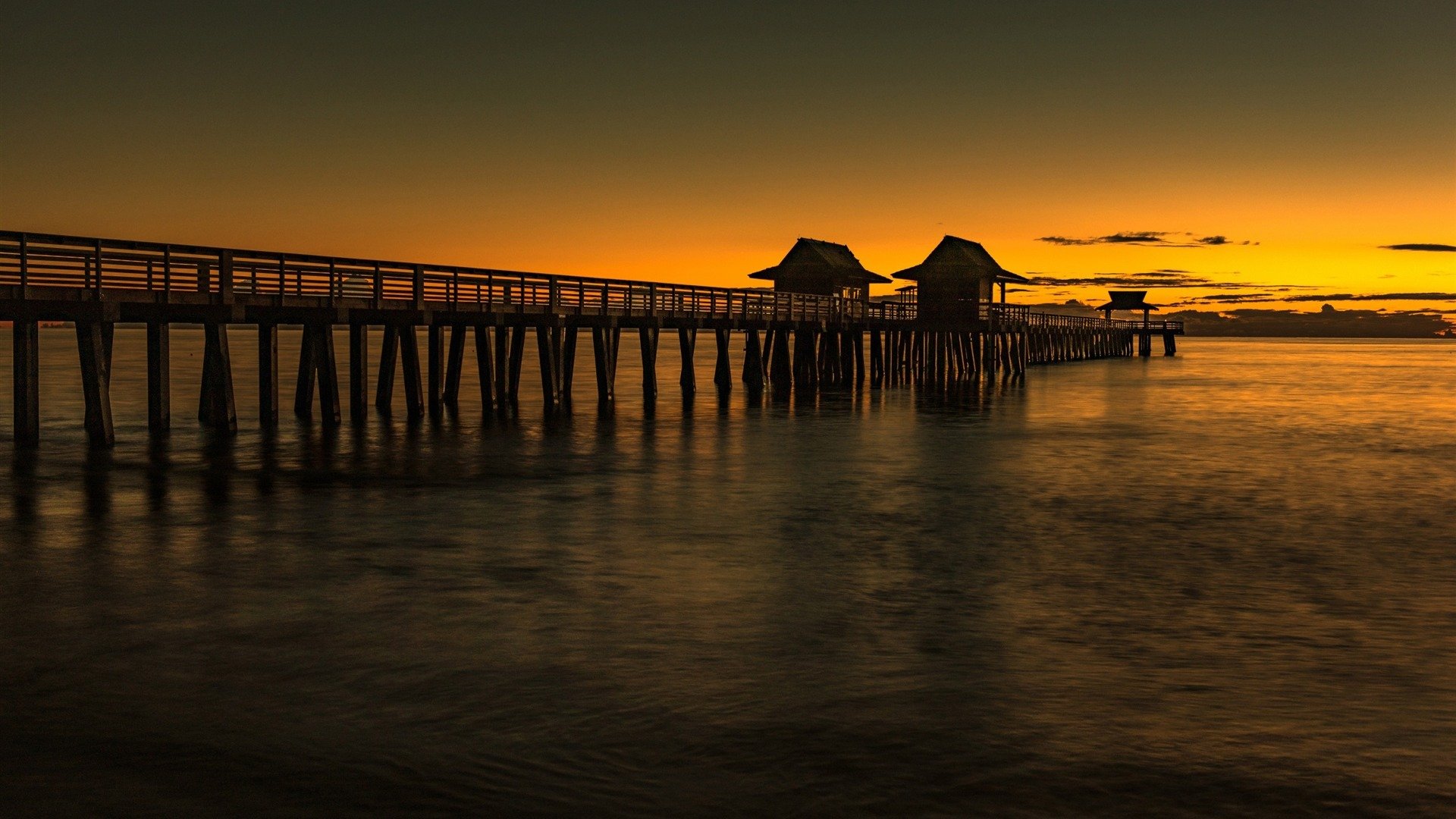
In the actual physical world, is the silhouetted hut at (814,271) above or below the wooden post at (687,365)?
above

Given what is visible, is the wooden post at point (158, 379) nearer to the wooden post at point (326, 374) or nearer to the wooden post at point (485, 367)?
the wooden post at point (326, 374)

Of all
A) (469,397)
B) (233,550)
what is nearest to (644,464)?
(233,550)

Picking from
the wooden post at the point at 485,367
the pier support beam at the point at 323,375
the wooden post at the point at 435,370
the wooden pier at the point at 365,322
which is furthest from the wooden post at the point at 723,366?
the pier support beam at the point at 323,375

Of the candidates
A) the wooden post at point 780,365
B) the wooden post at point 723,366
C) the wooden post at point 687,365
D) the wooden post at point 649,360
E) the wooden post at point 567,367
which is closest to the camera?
the wooden post at point 567,367

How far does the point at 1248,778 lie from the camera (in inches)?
269

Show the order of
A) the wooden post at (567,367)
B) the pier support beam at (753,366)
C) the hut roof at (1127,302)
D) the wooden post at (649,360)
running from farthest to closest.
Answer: the hut roof at (1127,302) → the pier support beam at (753,366) → the wooden post at (649,360) → the wooden post at (567,367)

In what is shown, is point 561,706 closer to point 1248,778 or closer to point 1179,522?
point 1248,778

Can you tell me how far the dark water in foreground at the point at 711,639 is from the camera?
6805 mm

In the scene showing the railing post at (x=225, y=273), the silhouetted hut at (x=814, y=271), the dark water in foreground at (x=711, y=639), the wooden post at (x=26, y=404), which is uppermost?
the silhouetted hut at (x=814, y=271)

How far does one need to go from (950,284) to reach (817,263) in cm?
621

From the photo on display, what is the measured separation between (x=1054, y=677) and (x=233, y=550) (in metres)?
8.06

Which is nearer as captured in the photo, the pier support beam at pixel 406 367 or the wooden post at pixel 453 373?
the pier support beam at pixel 406 367

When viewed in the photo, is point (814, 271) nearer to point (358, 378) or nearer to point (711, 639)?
point (358, 378)

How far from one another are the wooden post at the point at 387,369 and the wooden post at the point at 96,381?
6.80 m
